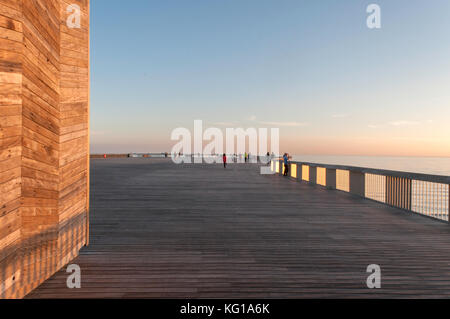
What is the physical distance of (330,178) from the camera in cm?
1228

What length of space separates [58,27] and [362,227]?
6.66 meters

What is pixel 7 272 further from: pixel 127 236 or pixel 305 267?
pixel 305 267

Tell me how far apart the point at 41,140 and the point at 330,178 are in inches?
454

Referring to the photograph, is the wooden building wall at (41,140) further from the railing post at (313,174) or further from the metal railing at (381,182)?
the railing post at (313,174)

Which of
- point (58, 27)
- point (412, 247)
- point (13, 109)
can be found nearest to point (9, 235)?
point (13, 109)

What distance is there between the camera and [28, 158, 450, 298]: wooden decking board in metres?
3.19

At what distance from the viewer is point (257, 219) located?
6605 millimetres

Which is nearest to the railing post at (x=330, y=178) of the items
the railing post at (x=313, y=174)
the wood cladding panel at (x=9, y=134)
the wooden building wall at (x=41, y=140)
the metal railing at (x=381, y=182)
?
the metal railing at (x=381, y=182)
